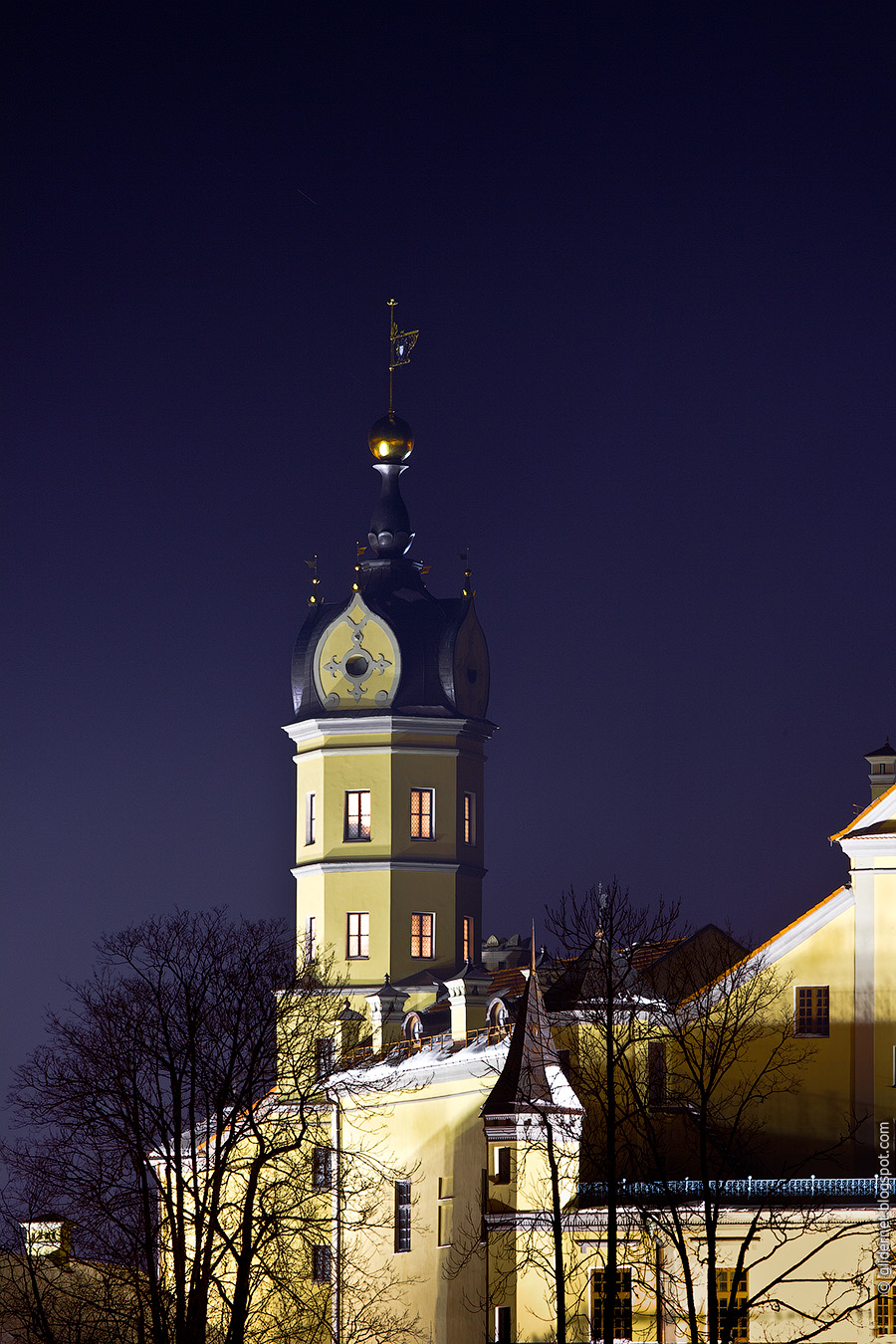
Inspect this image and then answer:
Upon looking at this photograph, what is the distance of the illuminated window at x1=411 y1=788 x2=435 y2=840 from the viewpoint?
71.7m

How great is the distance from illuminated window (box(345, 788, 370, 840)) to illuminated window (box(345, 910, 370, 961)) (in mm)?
2491

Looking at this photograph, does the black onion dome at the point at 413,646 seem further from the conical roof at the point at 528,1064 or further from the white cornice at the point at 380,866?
the conical roof at the point at 528,1064

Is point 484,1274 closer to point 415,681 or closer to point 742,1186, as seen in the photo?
point 742,1186

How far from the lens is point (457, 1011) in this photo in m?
55.9

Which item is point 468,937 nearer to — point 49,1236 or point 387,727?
point 387,727

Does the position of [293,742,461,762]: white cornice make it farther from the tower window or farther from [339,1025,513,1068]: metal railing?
the tower window

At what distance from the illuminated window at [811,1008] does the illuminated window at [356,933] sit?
84.1 ft

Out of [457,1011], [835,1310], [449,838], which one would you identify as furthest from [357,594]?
[835,1310]

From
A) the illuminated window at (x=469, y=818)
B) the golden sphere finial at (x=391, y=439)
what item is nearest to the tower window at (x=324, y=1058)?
the illuminated window at (x=469, y=818)

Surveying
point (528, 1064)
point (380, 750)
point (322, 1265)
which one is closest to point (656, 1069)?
point (528, 1064)

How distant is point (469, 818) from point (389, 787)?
3.38 metres

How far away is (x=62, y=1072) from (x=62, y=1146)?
1574 millimetres

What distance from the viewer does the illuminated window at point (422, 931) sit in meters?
71.2

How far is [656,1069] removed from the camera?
159 ft
